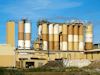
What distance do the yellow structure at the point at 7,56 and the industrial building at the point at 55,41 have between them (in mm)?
9795

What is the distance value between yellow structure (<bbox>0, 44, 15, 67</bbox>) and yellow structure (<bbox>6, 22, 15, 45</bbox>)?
16123 millimetres

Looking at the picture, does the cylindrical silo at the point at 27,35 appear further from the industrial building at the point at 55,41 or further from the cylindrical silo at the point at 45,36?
the cylindrical silo at the point at 45,36

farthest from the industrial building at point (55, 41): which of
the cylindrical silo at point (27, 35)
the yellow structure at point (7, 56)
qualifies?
the yellow structure at point (7, 56)

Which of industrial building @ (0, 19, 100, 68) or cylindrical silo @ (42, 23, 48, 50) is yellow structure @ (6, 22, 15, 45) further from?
cylindrical silo @ (42, 23, 48, 50)

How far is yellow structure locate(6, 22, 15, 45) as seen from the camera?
61.8 meters

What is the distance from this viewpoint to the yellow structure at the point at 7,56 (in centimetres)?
4494

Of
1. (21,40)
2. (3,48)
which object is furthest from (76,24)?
(3,48)

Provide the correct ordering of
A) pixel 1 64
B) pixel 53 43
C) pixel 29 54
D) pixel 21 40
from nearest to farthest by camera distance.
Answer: pixel 1 64, pixel 29 54, pixel 21 40, pixel 53 43

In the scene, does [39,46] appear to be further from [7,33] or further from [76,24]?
[76,24]

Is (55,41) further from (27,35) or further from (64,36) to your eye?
(27,35)

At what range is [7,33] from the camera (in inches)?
2457

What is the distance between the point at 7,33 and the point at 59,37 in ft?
65.3

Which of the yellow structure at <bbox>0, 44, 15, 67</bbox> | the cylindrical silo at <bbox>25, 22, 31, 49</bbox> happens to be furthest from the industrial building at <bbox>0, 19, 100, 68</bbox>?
the yellow structure at <bbox>0, 44, 15, 67</bbox>

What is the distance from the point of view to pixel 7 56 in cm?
4525
